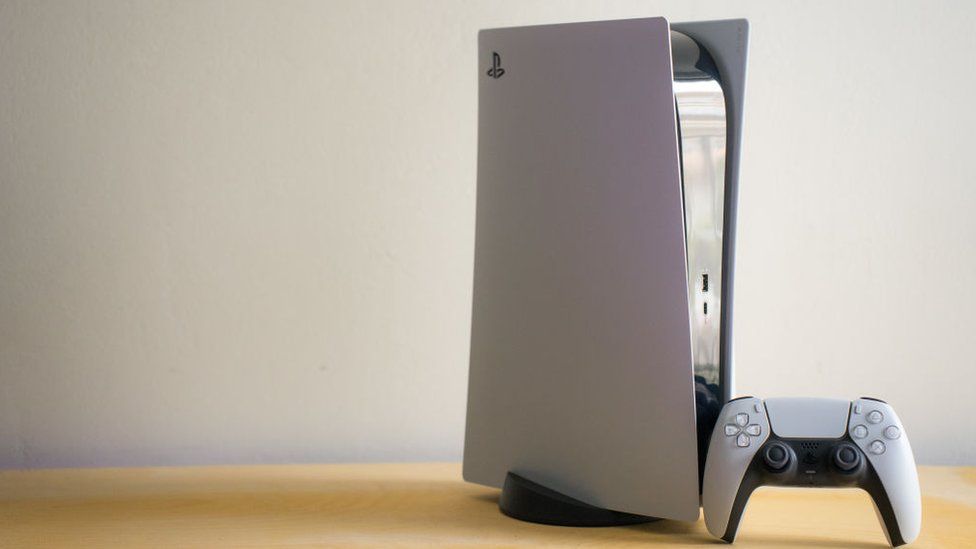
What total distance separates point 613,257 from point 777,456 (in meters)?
0.16

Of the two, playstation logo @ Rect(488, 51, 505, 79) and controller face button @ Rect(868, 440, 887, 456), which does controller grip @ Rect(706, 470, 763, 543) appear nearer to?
controller face button @ Rect(868, 440, 887, 456)

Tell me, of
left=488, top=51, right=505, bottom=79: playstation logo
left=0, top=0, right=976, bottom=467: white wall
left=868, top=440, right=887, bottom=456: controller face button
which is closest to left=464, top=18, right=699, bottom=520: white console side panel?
left=488, top=51, right=505, bottom=79: playstation logo

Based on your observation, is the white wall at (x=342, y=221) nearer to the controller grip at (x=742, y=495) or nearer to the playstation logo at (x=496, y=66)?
the playstation logo at (x=496, y=66)

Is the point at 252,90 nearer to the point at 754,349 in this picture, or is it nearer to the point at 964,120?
the point at 754,349

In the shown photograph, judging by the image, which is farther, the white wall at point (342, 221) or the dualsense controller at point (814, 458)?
the white wall at point (342, 221)

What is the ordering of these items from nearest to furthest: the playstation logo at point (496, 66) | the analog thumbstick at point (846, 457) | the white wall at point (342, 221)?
the analog thumbstick at point (846, 457) → the playstation logo at point (496, 66) → the white wall at point (342, 221)

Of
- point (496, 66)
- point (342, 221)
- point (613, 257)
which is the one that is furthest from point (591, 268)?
point (342, 221)

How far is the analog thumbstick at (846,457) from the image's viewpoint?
1.71 ft

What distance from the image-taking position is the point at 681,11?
93cm

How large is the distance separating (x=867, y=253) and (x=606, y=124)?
47 centimetres

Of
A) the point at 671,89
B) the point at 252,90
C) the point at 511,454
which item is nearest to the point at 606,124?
the point at 671,89

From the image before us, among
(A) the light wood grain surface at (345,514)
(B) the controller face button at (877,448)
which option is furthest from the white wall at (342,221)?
(B) the controller face button at (877,448)

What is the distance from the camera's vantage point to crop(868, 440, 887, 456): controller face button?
20.7 inches

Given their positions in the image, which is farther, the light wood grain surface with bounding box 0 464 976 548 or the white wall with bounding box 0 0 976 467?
the white wall with bounding box 0 0 976 467
